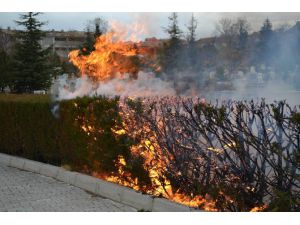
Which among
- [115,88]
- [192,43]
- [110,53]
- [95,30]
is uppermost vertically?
[95,30]

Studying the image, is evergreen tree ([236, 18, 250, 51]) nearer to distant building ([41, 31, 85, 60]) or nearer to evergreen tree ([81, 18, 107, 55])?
evergreen tree ([81, 18, 107, 55])

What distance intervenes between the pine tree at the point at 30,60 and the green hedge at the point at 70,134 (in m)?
19.1

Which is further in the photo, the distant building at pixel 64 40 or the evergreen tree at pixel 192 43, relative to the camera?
the distant building at pixel 64 40

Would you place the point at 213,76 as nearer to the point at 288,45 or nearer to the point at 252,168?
the point at 288,45

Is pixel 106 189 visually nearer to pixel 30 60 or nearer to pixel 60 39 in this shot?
pixel 30 60

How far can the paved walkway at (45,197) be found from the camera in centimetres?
581

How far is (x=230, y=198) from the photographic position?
5.14 metres

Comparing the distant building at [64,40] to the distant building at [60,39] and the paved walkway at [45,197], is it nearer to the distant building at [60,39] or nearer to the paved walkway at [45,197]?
the distant building at [60,39]

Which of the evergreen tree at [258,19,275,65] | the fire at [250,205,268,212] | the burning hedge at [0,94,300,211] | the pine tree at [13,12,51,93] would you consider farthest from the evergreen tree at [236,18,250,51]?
the pine tree at [13,12,51,93]

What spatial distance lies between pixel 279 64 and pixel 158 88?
394 centimetres

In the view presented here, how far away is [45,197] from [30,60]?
23.7 m

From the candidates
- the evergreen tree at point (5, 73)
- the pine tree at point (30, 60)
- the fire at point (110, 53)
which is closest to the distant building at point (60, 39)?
the pine tree at point (30, 60)

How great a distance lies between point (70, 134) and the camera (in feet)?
24.4

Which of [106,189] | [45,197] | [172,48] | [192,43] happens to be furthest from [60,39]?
[106,189]
